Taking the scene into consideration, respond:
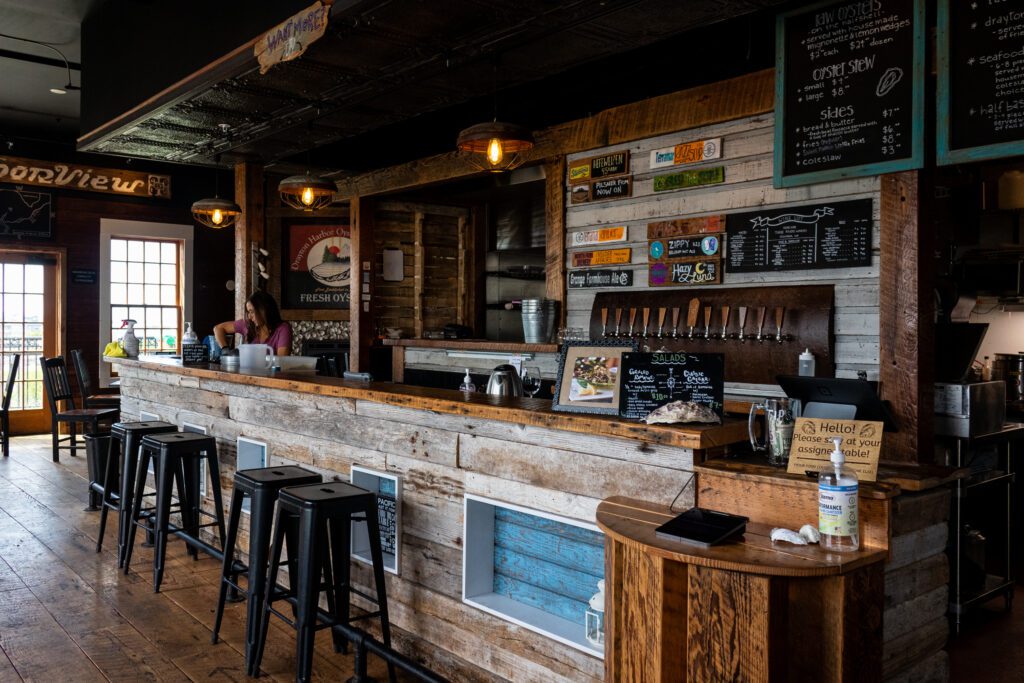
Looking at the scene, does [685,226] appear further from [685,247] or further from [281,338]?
[281,338]

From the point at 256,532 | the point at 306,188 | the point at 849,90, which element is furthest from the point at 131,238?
the point at 849,90

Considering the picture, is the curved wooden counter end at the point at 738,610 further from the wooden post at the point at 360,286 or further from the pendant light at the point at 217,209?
the wooden post at the point at 360,286

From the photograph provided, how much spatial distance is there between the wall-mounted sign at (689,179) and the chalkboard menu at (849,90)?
0.58 m

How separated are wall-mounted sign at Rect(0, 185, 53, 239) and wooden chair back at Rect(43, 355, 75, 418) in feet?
5.67

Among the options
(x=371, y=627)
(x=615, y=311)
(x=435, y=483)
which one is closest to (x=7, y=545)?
(x=371, y=627)

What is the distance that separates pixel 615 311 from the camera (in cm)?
536

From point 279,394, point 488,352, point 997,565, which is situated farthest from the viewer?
point 488,352

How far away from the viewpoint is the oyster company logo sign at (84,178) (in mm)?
8781

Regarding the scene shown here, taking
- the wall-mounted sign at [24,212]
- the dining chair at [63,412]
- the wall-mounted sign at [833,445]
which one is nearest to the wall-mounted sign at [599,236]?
the wall-mounted sign at [833,445]

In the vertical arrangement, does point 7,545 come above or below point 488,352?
below

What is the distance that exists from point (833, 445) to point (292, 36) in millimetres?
3296

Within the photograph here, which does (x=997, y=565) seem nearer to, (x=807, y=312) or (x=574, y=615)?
(x=807, y=312)

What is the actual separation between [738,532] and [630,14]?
2.68 metres

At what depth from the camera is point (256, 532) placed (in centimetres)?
311
